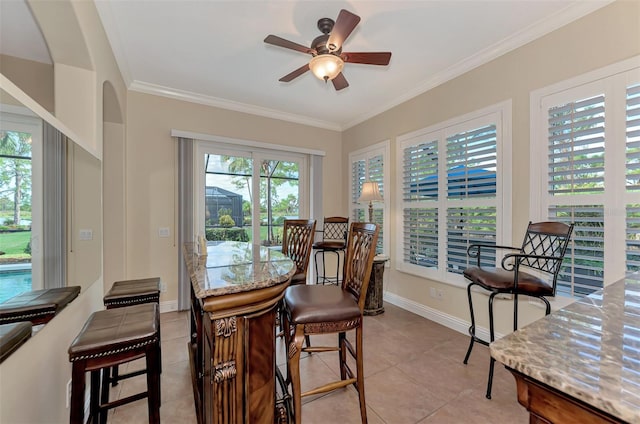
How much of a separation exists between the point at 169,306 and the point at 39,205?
8.77 feet

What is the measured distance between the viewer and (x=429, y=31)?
2.34 meters

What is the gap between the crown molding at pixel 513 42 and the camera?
2.00m

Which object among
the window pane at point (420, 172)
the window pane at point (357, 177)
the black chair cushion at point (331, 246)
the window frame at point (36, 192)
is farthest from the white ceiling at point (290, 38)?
the black chair cushion at point (331, 246)

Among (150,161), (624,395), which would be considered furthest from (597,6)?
(150,161)

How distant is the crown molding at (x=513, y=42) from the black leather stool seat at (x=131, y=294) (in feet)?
11.6

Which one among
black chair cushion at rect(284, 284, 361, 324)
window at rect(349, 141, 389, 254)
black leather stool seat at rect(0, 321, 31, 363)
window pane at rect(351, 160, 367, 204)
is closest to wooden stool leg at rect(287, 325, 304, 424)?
black chair cushion at rect(284, 284, 361, 324)

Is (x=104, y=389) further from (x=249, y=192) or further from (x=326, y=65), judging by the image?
(x=249, y=192)

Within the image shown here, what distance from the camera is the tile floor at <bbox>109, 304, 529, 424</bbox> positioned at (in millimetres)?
1699

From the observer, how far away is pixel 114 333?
4.18 ft

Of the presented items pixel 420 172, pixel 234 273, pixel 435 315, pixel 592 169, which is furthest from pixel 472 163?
pixel 234 273

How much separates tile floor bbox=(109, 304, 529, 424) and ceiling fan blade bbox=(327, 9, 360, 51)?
2571 millimetres

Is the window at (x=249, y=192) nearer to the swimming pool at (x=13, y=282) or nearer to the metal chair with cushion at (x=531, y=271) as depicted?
the swimming pool at (x=13, y=282)

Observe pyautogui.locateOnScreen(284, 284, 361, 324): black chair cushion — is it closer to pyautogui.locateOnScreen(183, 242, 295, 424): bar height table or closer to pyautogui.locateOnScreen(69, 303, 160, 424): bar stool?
pyautogui.locateOnScreen(183, 242, 295, 424): bar height table

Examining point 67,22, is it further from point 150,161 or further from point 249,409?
point 249,409
